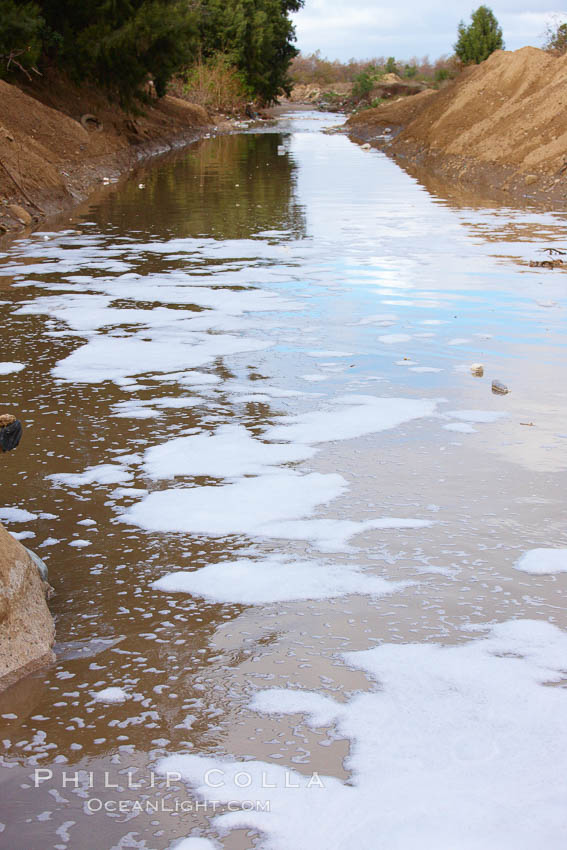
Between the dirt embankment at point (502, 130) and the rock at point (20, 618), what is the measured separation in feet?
47.1

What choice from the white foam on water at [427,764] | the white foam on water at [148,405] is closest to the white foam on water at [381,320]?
the white foam on water at [148,405]

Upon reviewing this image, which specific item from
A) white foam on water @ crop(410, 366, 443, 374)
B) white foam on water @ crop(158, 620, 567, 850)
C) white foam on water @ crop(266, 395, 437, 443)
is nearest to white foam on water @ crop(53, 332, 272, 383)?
white foam on water @ crop(410, 366, 443, 374)

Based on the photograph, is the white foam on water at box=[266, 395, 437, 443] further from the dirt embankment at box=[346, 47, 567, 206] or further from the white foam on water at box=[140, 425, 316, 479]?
the dirt embankment at box=[346, 47, 567, 206]

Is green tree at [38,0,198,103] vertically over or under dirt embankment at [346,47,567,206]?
over

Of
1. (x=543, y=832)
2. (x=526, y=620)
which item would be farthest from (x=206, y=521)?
(x=543, y=832)

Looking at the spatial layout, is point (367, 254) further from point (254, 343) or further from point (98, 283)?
point (254, 343)

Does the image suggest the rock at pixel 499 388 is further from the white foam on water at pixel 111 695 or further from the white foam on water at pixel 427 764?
the white foam on water at pixel 111 695

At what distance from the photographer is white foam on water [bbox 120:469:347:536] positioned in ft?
12.8

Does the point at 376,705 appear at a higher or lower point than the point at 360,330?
lower

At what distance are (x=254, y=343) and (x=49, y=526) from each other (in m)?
3.19

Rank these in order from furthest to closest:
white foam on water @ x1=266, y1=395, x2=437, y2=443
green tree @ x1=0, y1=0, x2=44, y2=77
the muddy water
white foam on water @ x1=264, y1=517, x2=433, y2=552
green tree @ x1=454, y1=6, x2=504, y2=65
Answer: green tree @ x1=454, y1=6, x2=504, y2=65, green tree @ x1=0, y1=0, x2=44, y2=77, white foam on water @ x1=266, y1=395, x2=437, y2=443, white foam on water @ x1=264, y1=517, x2=433, y2=552, the muddy water

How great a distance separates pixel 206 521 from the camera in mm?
3930

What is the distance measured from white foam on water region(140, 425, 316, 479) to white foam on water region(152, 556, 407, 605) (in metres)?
0.96

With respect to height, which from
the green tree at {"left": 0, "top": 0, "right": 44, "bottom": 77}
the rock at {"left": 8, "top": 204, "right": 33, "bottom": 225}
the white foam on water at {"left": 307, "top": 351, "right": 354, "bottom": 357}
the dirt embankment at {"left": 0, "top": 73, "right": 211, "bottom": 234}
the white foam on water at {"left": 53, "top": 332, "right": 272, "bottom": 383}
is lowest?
the white foam on water at {"left": 53, "top": 332, "right": 272, "bottom": 383}
